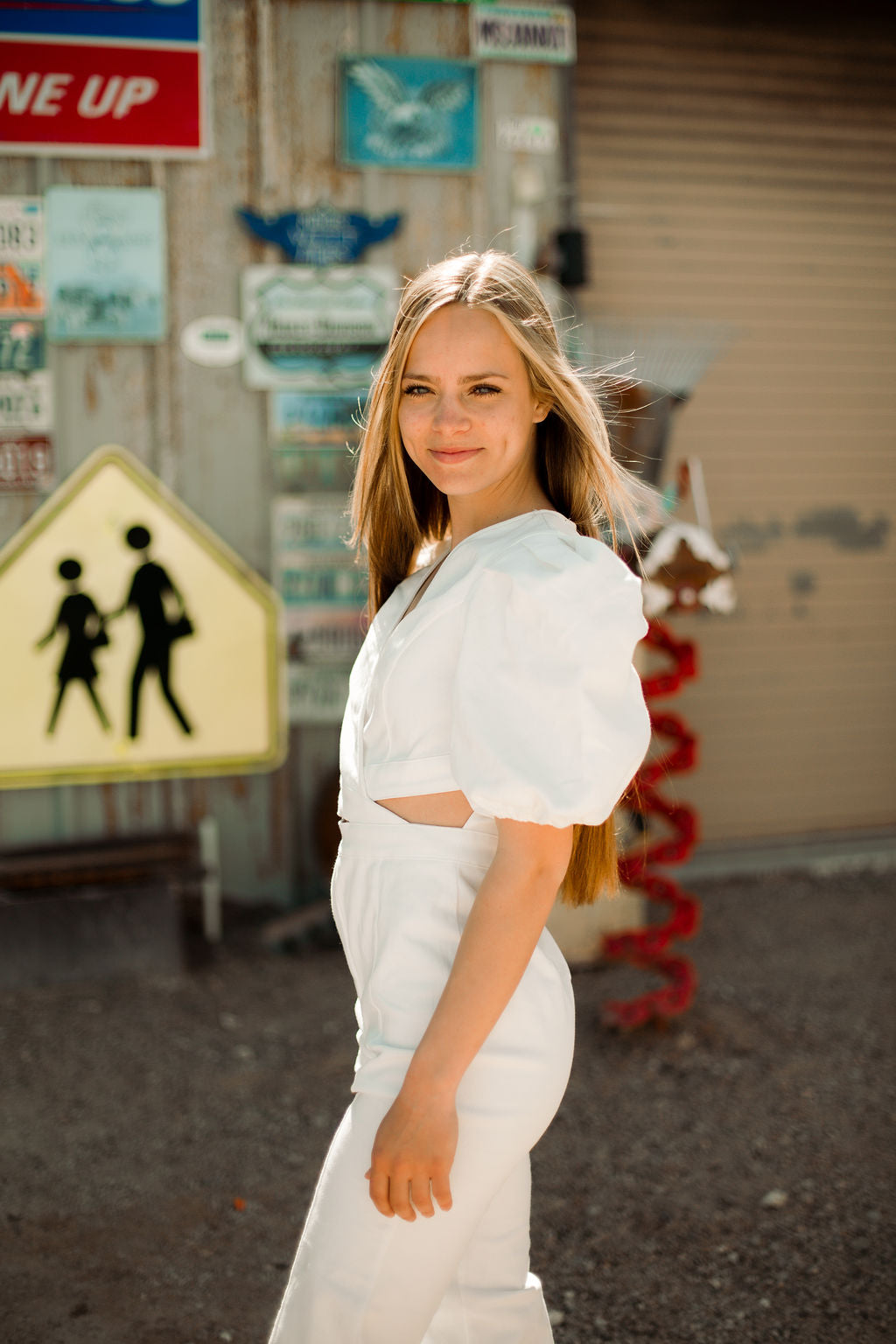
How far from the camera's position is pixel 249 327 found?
14.5 ft

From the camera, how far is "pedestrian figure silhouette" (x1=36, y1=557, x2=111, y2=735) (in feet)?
14.2

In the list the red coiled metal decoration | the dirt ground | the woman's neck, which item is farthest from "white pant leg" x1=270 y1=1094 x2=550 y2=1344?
the red coiled metal decoration

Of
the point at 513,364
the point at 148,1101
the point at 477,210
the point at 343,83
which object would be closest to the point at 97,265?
the point at 343,83

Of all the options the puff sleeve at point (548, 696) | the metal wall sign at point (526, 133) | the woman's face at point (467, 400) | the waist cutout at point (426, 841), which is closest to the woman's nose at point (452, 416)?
the woman's face at point (467, 400)

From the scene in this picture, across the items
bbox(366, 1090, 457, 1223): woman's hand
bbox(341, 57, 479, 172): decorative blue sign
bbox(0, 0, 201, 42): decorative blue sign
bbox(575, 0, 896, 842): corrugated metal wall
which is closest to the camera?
bbox(366, 1090, 457, 1223): woman's hand

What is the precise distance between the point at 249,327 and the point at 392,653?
3268 millimetres

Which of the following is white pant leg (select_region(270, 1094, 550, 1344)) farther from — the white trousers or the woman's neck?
the woman's neck

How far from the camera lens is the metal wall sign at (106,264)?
423 centimetres

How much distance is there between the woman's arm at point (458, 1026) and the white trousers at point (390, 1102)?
0.21 ft

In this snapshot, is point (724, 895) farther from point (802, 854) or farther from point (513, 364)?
point (513, 364)

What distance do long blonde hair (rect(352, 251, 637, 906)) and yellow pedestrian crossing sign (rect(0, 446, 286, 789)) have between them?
269cm

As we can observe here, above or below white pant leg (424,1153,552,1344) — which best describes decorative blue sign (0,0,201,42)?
above

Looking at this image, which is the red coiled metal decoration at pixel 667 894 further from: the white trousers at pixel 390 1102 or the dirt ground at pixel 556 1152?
the white trousers at pixel 390 1102

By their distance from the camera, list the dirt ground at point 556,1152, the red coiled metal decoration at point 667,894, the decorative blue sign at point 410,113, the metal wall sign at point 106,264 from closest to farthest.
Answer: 1. the dirt ground at point 556,1152
2. the red coiled metal decoration at point 667,894
3. the metal wall sign at point 106,264
4. the decorative blue sign at point 410,113
